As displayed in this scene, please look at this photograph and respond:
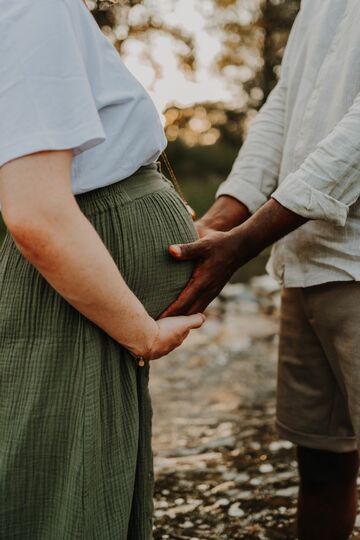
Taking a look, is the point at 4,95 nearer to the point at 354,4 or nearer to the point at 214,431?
the point at 354,4

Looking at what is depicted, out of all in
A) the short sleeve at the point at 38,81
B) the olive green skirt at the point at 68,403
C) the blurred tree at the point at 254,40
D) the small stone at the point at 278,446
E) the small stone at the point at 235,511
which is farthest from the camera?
the blurred tree at the point at 254,40

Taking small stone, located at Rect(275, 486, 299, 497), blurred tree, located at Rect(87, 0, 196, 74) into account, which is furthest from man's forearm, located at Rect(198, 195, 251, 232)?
blurred tree, located at Rect(87, 0, 196, 74)

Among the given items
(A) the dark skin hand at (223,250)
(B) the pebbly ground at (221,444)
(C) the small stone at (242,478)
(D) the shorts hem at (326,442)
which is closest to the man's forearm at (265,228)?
(A) the dark skin hand at (223,250)

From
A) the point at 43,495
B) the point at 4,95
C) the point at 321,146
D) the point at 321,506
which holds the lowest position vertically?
the point at 321,506

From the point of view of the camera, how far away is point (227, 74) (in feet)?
85.3

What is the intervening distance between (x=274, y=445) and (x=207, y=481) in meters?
0.62

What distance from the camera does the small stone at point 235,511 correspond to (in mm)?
3707

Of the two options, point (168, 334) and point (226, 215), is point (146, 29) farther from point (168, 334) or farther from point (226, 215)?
point (168, 334)

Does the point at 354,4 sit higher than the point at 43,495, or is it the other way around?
the point at 354,4

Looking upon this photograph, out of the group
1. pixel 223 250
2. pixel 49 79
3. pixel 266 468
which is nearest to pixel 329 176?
pixel 223 250

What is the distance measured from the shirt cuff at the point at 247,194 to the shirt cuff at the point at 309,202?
495mm

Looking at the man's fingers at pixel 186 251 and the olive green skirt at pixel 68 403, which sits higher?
the man's fingers at pixel 186 251

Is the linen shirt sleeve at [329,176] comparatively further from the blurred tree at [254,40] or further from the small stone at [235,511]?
the blurred tree at [254,40]

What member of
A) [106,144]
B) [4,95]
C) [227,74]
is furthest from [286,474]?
[227,74]
